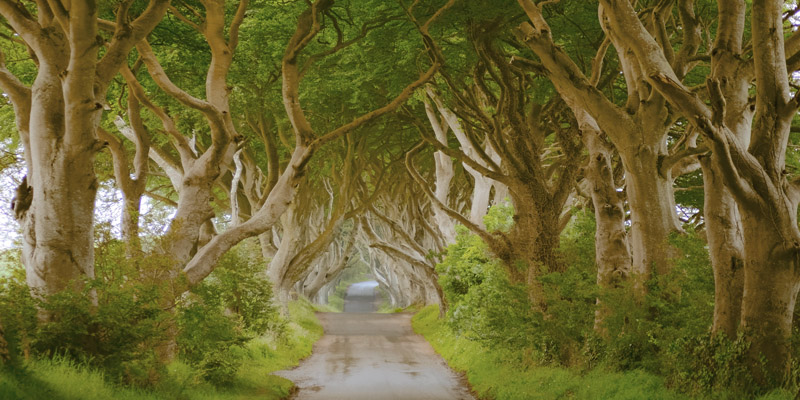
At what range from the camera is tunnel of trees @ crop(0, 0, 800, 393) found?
9.05 m

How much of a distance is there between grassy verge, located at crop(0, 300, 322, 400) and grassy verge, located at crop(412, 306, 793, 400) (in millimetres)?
4146

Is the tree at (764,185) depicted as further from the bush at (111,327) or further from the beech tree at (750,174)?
the bush at (111,327)

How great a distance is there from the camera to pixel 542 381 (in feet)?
42.2

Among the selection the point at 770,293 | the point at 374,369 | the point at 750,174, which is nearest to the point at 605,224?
the point at 770,293

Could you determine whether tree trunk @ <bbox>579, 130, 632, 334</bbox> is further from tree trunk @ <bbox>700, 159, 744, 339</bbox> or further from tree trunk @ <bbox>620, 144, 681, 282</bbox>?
tree trunk @ <bbox>700, 159, 744, 339</bbox>

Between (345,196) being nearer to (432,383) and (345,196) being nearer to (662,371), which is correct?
(432,383)

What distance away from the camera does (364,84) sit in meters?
21.2

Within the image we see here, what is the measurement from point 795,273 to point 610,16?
4.18 meters

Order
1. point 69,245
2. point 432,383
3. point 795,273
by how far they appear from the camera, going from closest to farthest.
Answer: point 795,273, point 69,245, point 432,383

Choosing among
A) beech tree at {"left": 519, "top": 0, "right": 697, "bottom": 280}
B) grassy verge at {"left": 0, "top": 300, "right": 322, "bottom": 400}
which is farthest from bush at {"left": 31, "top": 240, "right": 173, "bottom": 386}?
beech tree at {"left": 519, "top": 0, "right": 697, "bottom": 280}

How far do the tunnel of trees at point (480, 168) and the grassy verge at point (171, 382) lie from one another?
0.42 meters

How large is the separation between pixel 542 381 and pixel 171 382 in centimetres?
616

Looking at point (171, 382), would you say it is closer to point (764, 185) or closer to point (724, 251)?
point (724, 251)

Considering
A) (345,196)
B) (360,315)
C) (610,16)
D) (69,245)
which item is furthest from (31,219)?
(360,315)
